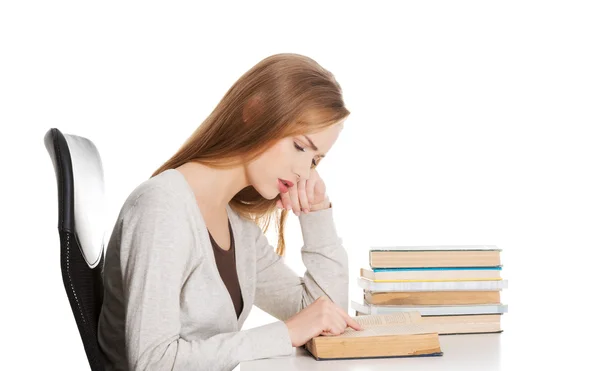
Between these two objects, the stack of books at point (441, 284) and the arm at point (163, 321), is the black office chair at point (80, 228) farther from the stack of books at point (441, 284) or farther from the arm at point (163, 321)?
the stack of books at point (441, 284)

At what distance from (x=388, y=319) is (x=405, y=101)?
1.92m

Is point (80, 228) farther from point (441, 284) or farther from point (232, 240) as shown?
point (441, 284)

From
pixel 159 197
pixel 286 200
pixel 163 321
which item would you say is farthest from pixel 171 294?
pixel 286 200

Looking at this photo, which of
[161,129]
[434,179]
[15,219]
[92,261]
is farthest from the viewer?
[434,179]

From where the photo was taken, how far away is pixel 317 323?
4.48ft

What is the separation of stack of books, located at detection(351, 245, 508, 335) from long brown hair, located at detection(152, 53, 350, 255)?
365mm

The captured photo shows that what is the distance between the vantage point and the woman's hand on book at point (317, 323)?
135cm

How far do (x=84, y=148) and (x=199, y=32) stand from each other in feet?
5.75

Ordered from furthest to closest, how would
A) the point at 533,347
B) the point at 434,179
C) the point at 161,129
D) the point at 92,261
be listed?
the point at 434,179 < the point at 161,129 < the point at 533,347 < the point at 92,261

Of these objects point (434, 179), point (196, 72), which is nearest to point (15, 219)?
point (196, 72)

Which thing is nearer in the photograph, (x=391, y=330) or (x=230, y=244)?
(x=391, y=330)

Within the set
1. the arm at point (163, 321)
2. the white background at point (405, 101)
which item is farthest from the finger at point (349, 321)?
the white background at point (405, 101)

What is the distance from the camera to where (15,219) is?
2.75 metres

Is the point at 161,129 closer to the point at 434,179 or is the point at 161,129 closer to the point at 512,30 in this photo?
the point at 434,179
